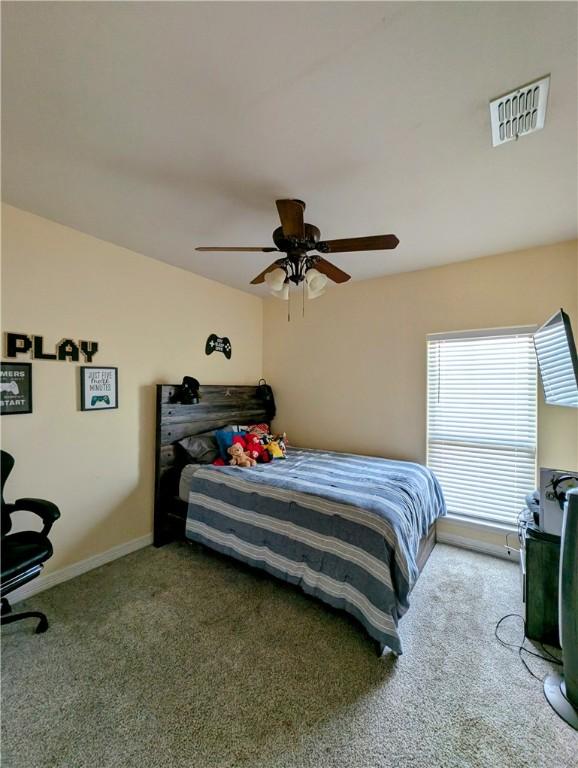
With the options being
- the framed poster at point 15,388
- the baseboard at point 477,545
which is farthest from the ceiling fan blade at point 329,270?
the baseboard at point 477,545

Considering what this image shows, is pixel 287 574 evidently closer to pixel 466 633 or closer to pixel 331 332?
pixel 466 633

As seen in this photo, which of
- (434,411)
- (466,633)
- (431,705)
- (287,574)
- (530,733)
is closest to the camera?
(530,733)

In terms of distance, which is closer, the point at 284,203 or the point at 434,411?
the point at 284,203

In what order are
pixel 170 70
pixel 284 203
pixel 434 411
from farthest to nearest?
pixel 434 411 → pixel 284 203 → pixel 170 70

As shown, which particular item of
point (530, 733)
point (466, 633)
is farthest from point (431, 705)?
point (466, 633)

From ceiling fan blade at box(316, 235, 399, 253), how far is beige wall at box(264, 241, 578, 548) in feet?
5.09

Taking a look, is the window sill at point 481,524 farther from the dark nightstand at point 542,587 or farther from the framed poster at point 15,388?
the framed poster at point 15,388

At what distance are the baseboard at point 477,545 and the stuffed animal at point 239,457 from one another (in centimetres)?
198

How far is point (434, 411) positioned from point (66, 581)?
3.52 metres

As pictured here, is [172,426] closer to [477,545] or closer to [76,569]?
[76,569]

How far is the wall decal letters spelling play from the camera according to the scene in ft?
7.03

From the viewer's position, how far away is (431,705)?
1.45m

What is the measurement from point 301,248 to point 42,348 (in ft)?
6.66

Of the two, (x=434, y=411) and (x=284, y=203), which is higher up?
(x=284, y=203)
